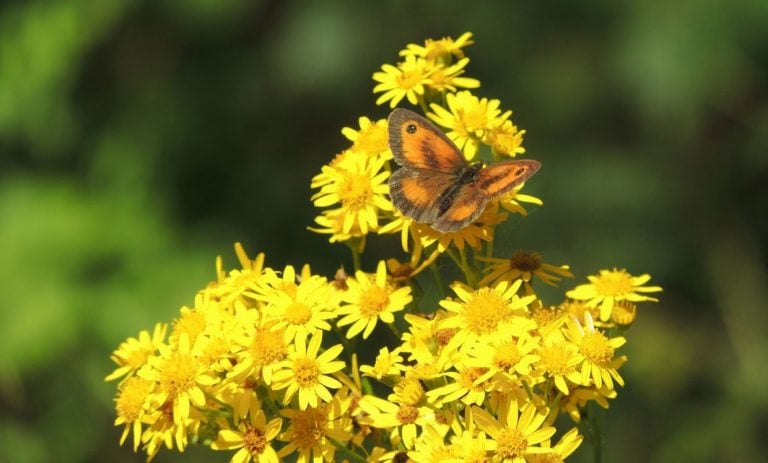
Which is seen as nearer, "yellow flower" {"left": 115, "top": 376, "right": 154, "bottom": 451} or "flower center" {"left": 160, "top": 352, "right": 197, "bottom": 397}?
"flower center" {"left": 160, "top": 352, "right": 197, "bottom": 397}

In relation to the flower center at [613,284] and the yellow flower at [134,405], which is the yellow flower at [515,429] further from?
the yellow flower at [134,405]

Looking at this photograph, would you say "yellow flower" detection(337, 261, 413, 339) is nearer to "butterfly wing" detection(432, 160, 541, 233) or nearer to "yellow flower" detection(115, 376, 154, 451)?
"butterfly wing" detection(432, 160, 541, 233)

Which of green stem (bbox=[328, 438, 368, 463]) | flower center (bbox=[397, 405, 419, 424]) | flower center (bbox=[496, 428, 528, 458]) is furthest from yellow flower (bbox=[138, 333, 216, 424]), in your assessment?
flower center (bbox=[496, 428, 528, 458])

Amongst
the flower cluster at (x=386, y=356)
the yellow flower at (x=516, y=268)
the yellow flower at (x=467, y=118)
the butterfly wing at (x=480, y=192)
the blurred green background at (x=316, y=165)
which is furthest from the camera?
the blurred green background at (x=316, y=165)

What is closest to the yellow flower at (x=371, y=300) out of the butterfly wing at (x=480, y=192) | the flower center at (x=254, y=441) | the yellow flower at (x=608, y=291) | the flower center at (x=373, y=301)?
the flower center at (x=373, y=301)

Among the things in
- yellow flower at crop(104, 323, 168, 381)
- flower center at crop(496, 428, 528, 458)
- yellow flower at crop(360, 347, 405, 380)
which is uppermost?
yellow flower at crop(104, 323, 168, 381)

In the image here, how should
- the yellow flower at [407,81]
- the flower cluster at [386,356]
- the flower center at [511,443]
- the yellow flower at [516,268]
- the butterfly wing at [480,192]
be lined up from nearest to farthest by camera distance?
the flower center at [511,443], the flower cluster at [386,356], the butterfly wing at [480,192], the yellow flower at [516,268], the yellow flower at [407,81]

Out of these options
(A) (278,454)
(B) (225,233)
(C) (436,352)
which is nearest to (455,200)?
(C) (436,352)
